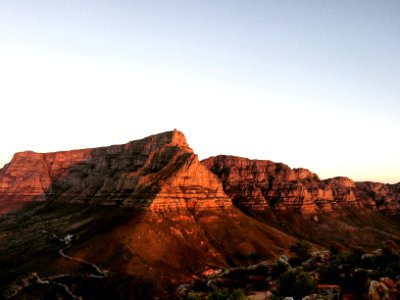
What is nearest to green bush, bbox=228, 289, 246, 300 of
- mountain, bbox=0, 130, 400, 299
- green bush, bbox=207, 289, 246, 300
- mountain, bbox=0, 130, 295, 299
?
green bush, bbox=207, 289, 246, 300

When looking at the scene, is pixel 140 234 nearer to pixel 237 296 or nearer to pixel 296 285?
pixel 237 296

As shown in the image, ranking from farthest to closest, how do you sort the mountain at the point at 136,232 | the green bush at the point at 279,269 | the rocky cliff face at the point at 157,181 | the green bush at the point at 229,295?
the rocky cliff face at the point at 157,181, the mountain at the point at 136,232, the green bush at the point at 279,269, the green bush at the point at 229,295

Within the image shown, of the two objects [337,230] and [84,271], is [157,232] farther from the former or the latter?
[337,230]

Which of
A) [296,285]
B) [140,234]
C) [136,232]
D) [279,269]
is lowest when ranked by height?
[140,234]

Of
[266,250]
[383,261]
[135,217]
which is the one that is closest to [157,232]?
[135,217]

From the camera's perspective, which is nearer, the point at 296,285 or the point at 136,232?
the point at 296,285

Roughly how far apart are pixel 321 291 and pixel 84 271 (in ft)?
259

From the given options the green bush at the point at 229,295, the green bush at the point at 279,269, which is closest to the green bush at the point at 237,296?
the green bush at the point at 229,295

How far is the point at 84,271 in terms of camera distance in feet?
336

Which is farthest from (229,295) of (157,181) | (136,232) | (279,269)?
(157,181)

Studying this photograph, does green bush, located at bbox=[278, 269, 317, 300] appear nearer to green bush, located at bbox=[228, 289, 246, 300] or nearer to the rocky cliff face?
green bush, located at bbox=[228, 289, 246, 300]

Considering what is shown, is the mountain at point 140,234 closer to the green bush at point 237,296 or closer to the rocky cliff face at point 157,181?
the rocky cliff face at point 157,181

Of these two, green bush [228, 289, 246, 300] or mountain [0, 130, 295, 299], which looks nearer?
green bush [228, 289, 246, 300]

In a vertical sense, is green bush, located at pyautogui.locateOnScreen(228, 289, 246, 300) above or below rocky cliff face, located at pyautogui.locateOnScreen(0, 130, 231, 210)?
below
